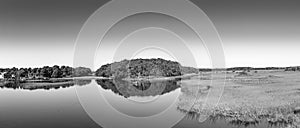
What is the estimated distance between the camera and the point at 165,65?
78625 mm

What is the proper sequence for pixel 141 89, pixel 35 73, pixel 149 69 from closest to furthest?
pixel 141 89 < pixel 149 69 < pixel 35 73

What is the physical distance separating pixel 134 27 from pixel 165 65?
46.9 metres

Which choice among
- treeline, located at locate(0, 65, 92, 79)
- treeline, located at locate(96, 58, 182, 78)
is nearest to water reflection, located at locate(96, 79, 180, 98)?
treeline, located at locate(96, 58, 182, 78)

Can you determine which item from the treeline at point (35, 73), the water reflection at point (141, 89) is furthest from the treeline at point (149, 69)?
the treeline at point (35, 73)

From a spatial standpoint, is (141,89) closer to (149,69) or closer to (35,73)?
(149,69)

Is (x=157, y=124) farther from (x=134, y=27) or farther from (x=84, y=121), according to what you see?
(x=134, y=27)

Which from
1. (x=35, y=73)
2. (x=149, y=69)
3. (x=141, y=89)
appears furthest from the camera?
(x=35, y=73)

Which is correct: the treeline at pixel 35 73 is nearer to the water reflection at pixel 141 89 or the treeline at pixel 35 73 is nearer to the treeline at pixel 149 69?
the treeline at pixel 149 69

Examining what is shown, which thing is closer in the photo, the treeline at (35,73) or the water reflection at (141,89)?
the water reflection at (141,89)

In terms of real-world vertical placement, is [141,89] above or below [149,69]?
below

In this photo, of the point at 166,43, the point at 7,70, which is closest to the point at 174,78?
the point at 166,43

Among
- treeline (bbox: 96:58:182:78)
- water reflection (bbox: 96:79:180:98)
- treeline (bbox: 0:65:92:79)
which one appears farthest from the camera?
treeline (bbox: 0:65:92:79)

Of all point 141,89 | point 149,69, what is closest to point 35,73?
point 149,69

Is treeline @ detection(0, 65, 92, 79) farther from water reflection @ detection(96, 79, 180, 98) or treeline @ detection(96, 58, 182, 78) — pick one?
water reflection @ detection(96, 79, 180, 98)
